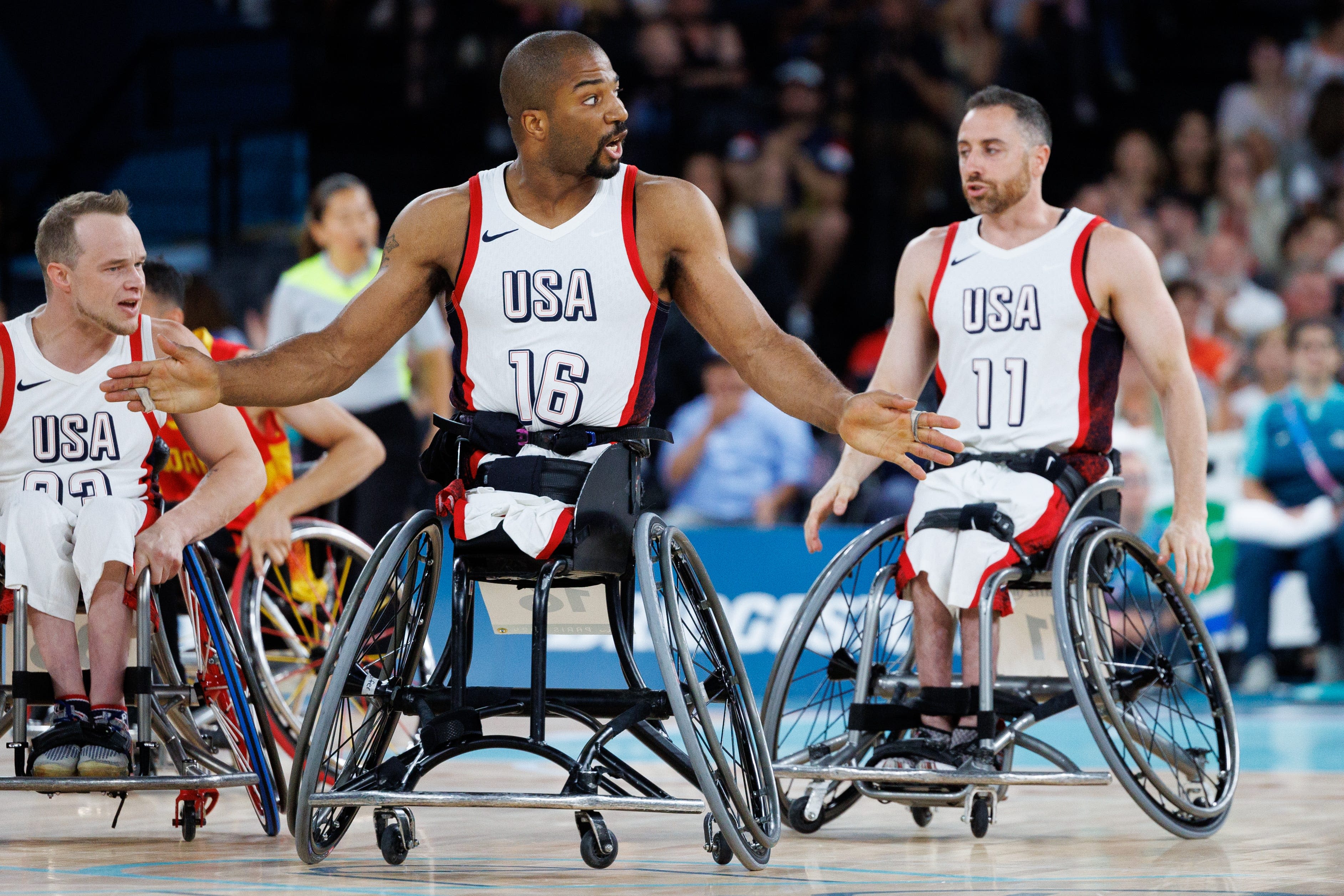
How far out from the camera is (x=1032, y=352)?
189 inches

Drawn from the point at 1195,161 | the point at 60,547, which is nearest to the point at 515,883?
the point at 60,547

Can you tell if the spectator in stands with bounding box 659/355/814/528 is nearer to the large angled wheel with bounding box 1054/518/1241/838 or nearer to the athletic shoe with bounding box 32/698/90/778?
the large angled wheel with bounding box 1054/518/1241/838

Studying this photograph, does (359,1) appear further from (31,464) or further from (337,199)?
(31,464)

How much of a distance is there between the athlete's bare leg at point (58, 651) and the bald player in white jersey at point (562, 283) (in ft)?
2.97

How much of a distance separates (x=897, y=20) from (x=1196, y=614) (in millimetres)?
8717

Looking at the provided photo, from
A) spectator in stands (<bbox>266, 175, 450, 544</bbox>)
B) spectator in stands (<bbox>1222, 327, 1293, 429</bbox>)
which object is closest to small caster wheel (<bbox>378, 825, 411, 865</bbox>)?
spectator in stands (<bbox>266, 175, 450, 544</bbox>)

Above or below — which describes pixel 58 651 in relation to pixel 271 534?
below

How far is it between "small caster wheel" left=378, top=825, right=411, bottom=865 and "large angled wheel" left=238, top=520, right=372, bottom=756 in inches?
65.0

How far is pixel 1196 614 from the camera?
468 centimetres

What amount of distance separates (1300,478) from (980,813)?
5438 mm

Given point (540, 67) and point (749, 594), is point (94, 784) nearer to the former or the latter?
point (540, 67)

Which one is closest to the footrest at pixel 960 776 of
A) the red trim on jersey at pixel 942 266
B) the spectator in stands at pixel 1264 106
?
the red trim on jersey at pixel 942 266

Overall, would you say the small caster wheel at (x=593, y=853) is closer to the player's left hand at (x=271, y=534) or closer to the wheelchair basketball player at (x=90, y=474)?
the wheelchair basketball player at (x=90, y=474)

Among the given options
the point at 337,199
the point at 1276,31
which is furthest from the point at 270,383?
the point at 1276,31
